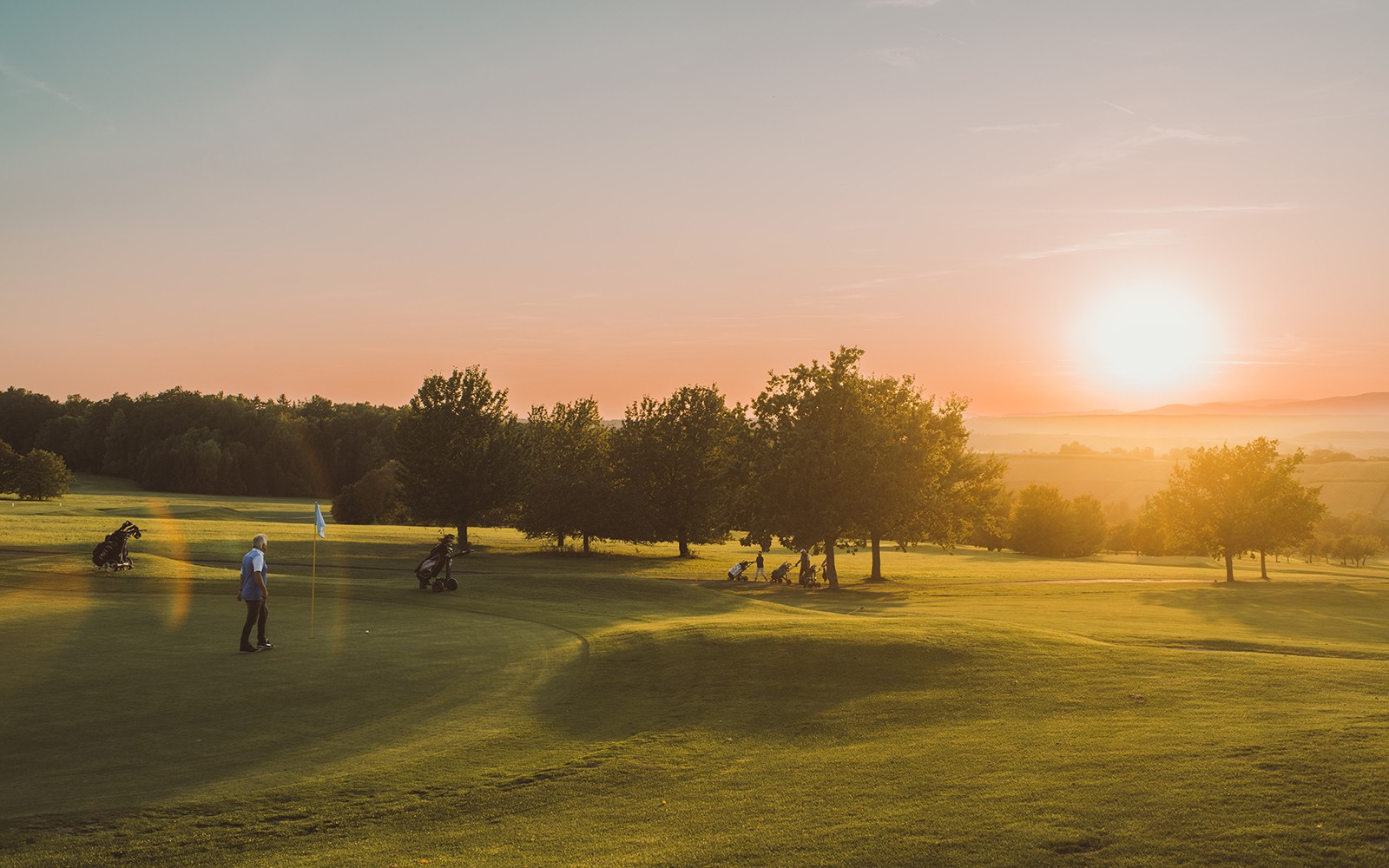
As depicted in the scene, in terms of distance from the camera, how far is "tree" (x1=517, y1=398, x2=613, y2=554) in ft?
209

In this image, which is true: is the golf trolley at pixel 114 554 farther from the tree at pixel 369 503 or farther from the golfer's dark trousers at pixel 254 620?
the tree at pixel 369 503

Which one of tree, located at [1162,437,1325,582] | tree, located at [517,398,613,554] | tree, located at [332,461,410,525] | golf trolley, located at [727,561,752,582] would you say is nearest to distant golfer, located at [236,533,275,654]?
golf trolley, located at [727,561,752,582]

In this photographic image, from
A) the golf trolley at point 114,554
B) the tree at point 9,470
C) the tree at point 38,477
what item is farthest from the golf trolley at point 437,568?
the tree at point 9,470

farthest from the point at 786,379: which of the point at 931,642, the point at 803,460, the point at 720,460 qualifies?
the point at 931,642

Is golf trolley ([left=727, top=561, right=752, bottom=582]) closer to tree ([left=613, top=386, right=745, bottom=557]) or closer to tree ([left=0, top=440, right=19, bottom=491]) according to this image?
tree ([left=613, top=386, right=745, bottom=557])

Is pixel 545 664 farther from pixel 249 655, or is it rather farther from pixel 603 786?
pixel 603 786

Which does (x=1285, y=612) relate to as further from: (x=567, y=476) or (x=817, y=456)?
(x=567, y=476)

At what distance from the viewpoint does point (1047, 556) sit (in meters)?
94.9

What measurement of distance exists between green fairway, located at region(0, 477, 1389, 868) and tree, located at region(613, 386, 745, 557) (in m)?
39.1

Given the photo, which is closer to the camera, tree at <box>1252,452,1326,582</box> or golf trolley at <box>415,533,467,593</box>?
golf trolley at <box>415,533,467,593</box>

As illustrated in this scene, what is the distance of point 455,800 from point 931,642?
11397 millimetres

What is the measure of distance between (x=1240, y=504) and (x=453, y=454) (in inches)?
2027

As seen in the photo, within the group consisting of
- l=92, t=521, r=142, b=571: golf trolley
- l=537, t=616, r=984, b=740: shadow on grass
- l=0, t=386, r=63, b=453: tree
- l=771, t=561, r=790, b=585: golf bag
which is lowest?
l=771, t=561, r=790, b=585: golf bag

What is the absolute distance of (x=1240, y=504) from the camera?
57875mm
